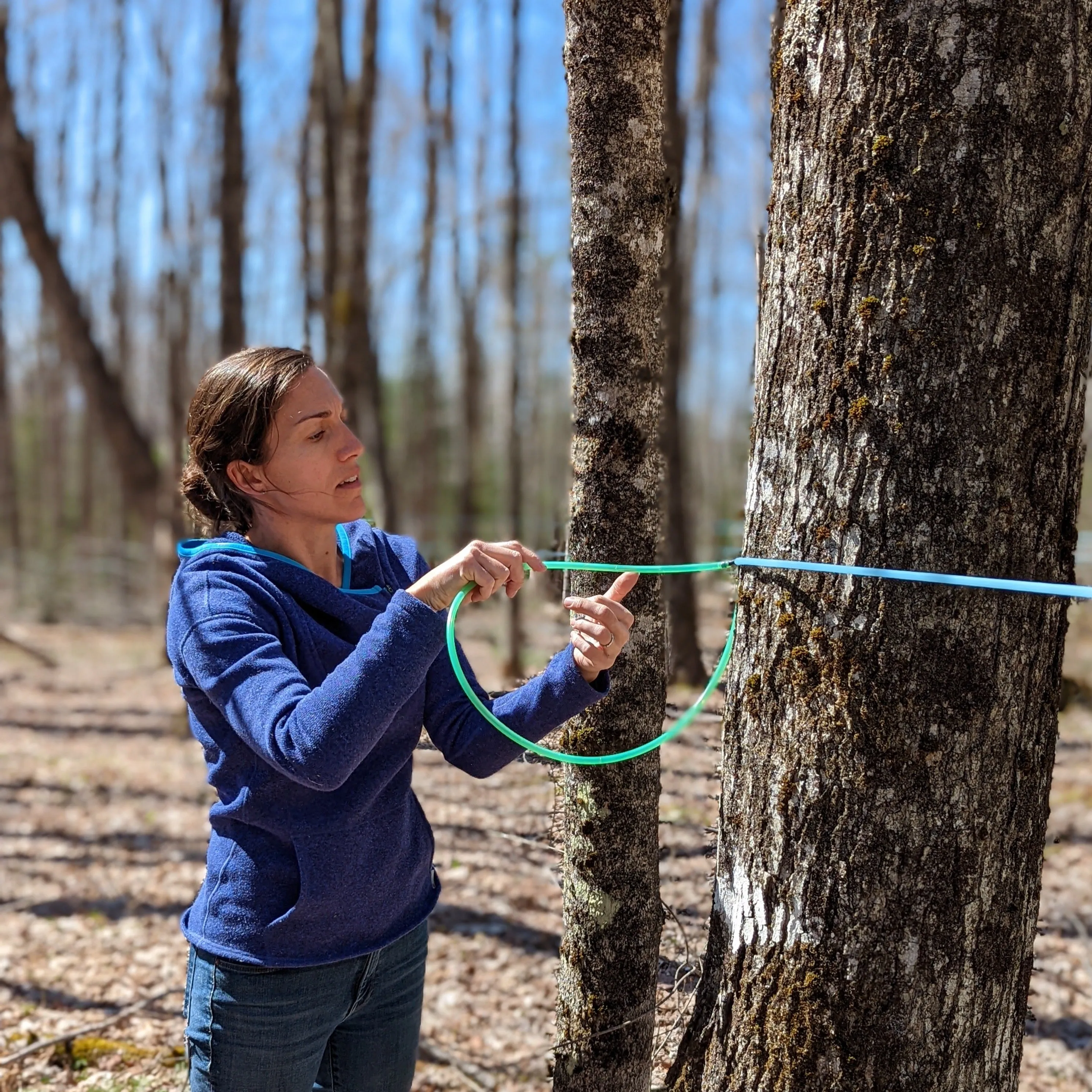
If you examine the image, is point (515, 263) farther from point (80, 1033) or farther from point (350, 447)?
point (350, 447)

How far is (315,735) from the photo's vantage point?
147cm

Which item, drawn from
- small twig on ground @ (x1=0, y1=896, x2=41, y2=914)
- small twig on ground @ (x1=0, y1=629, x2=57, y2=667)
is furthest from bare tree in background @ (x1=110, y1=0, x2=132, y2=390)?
small twig on ground @ (x1=0, y1=896, x2=41, y2=914)

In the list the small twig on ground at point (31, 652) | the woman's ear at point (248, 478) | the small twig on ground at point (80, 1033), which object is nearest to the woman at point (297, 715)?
the woman's ear at point (248, 478)

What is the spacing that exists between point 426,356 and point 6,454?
7705 millimetres

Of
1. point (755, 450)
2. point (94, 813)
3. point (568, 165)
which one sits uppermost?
point (568, 165)

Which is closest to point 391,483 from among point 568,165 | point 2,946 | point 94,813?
point 94,813

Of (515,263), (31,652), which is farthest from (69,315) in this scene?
(515,263)

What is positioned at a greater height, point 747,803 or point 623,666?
point 623,666

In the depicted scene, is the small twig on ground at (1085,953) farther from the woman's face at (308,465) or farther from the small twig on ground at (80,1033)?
the woman's face at (308,465)

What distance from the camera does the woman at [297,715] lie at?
1.57 metres

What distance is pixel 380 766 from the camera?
178cm

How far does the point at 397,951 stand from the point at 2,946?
3189 millimetres

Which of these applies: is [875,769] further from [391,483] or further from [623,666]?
[391,483]

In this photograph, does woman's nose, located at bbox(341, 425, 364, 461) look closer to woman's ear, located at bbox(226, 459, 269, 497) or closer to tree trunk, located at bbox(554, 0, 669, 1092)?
woman's ear, located at bbox(226, 459, 269, 497)
